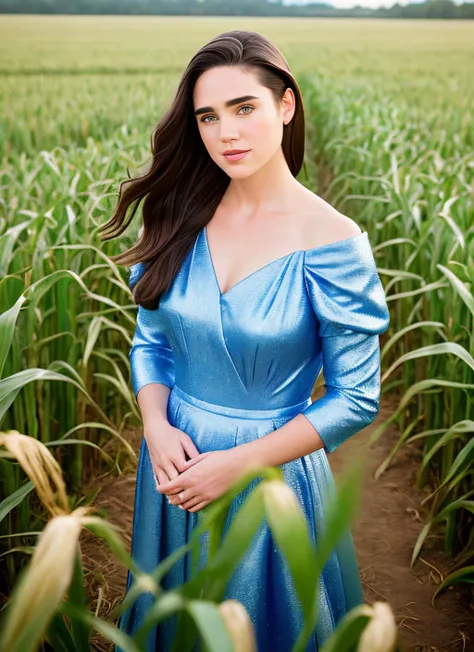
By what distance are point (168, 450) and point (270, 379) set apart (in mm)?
130

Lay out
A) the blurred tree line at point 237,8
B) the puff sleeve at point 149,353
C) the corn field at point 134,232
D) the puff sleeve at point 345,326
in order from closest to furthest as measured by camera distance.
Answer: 1. the puff sleeve at point 345,326
2. the puff sleeve at point 149,353
3. the corn field at point 134,232
4. the blurred tree line at point 237,8

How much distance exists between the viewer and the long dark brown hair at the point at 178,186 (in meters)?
0.82

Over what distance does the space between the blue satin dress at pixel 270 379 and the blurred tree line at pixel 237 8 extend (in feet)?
9.86

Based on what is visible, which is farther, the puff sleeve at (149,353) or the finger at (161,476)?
the puff sleeve at (149,353)

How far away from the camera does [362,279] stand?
74 centimetres

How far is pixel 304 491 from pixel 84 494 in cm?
87

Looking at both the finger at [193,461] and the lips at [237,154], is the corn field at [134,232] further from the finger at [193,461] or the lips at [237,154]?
the lips at [237,154]

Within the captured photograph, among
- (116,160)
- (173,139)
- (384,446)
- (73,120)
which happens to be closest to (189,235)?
(173,139)

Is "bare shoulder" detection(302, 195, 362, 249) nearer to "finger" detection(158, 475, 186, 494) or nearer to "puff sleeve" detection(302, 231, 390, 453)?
"puff sleeve" detection(302, 231, 390, 453)

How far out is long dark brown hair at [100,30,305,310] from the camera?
0.82 m

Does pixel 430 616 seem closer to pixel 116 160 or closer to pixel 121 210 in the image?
pixel 121 210

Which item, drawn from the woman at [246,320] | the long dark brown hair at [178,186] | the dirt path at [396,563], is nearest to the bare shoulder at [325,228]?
the woman at [246,320]

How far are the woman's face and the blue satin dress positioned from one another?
0.10 m

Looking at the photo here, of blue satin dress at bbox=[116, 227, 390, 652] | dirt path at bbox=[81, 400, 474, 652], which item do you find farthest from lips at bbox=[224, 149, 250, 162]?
dirt path at bbox=[81, 400, 474, 652]
